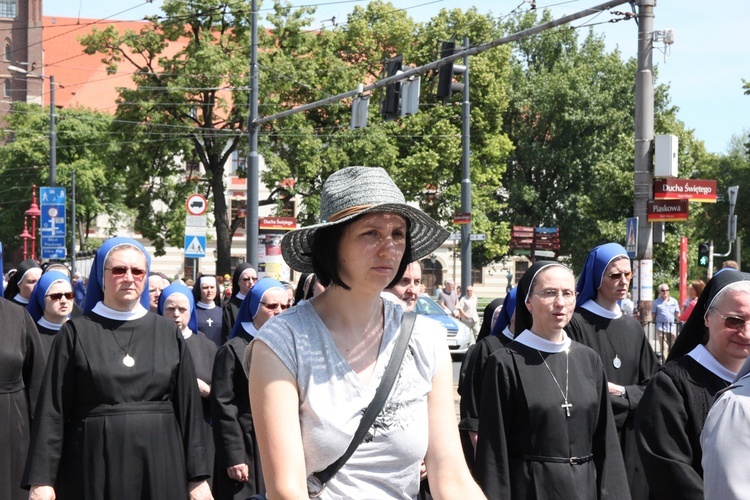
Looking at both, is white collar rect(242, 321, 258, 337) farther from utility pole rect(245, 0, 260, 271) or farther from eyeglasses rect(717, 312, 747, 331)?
utility pole rect(245, 0, 260, 271)

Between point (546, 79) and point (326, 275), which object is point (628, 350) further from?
point (546, 79)

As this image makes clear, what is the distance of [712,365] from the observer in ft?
17.0

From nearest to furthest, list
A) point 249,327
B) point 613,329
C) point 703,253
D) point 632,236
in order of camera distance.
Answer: point 613,329, point 249,327, point 632,236, point 703,253

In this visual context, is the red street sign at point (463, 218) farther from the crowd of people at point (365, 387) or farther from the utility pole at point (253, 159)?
the crowd of people at point (365, 387)

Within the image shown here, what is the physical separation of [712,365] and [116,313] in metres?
3.27

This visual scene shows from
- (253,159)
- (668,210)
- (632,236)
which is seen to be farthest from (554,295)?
(253,159)

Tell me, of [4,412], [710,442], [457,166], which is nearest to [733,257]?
[457,166]

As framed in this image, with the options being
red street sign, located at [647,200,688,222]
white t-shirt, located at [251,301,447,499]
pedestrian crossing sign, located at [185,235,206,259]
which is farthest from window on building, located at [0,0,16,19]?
white t-shirt, located at [251,301,447,499]

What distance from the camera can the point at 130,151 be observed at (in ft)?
146

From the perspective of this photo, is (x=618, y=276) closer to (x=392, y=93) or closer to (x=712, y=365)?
(x=712, y=365)

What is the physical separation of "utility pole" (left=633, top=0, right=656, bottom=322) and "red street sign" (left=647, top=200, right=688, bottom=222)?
11 cm

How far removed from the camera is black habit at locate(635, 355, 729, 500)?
4949 millimetres

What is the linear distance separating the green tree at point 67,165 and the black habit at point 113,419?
62.1m

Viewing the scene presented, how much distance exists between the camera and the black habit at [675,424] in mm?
4949
